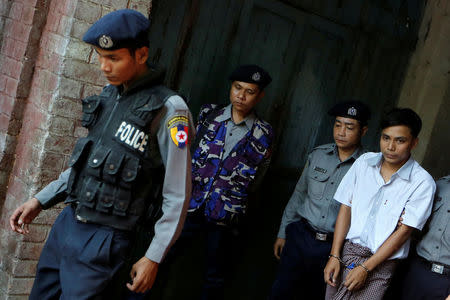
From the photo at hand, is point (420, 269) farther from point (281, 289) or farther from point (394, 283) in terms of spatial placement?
point (281, 289)

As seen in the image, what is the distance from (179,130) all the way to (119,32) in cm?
46

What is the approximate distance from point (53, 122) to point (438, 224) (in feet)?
7.60

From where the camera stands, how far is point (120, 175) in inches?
88.7

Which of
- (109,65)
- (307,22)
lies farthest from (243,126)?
(109,65)

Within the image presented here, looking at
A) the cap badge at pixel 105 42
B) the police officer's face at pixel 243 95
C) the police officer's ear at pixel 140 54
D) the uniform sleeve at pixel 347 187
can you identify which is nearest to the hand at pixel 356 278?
the uniform sleeve at pixel 347 187

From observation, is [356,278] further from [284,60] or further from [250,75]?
[284,60]

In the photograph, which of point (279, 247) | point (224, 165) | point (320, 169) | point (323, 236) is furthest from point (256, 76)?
point (279, 247)

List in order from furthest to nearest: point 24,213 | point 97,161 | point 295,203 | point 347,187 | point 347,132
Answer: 1. point 295,203
2. point 347,132
3. point 347,187
4. point 24,213
5. point 97,161

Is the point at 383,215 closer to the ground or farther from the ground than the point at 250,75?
closer to the ground

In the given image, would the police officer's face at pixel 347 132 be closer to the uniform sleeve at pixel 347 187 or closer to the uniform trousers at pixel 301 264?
the uniform sleeve at pixel 347 187

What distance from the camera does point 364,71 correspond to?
482 cm

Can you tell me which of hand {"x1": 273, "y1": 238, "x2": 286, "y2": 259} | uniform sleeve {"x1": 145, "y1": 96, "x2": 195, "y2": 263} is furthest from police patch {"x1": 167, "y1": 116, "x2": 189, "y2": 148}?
hand {"x1": 273, "y1": 238, "x2": 286, "y2": 259}

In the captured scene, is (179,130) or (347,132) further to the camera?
(347,132)

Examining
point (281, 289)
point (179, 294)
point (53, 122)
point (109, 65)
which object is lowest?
point (179, 294)
